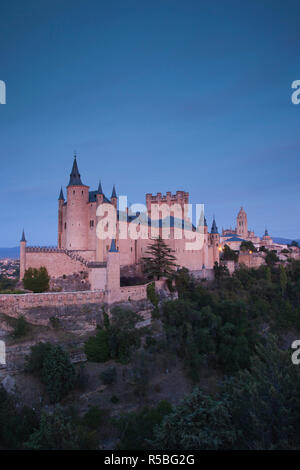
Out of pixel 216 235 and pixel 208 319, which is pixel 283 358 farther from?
pixel 216 235

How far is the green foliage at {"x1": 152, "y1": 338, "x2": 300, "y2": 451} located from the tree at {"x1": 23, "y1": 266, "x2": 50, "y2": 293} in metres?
17.3

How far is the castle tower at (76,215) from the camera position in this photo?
36875 mm

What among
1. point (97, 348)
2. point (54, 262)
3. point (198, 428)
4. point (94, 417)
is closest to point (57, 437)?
point (94, 417)

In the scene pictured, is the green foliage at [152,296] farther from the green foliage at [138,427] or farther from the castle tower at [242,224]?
the castle tower at [242,224]

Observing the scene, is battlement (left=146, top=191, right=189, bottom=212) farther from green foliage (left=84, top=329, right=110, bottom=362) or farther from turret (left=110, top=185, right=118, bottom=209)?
green foliage (left=84, top=329, right=110, bottom=362)

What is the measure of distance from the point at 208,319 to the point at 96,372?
11.7 meters

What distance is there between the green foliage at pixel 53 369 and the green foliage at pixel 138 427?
14.1 feet

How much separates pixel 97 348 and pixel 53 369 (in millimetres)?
4600

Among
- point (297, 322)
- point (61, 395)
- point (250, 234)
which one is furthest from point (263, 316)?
point (250, 234)

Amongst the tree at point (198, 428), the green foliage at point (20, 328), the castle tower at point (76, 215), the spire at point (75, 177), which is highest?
the spire at point (75, 177)

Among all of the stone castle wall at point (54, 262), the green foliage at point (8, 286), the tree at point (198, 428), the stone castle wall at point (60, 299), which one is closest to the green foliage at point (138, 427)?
the tree at point (198, 428)

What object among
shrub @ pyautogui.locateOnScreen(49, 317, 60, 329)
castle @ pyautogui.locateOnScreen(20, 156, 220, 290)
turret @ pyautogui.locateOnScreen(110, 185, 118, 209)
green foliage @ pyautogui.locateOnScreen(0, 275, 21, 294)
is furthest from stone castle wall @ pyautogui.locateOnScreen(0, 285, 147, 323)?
turret @ pyautogui.locateOnScreen(110, 185, 118, 209)

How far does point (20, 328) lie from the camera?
2502cm

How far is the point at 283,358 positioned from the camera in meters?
16.9
